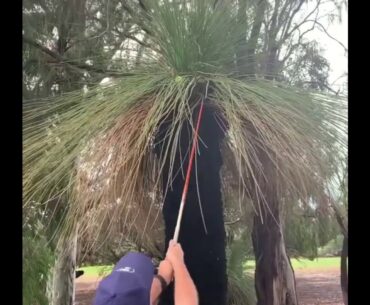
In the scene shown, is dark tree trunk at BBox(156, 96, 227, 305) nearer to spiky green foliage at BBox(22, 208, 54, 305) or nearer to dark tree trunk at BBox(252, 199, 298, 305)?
dark tree trunk at BBox(252, 199, 298, 305)

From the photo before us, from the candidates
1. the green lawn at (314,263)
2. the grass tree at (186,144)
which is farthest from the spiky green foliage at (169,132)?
the green lawn at (314,263)

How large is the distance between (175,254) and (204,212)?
71 mm

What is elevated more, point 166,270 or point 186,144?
point 186,144

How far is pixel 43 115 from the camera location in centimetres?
73

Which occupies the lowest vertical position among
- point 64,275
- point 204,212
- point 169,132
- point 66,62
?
point 64,275

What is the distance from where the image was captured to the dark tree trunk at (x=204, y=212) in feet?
2.20

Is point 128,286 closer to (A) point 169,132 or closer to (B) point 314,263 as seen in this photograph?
(A) point 169,132

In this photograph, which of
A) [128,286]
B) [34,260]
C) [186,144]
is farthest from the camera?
[34,260]

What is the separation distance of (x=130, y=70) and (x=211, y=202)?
23 centimetres

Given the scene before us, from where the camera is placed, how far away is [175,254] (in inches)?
26.4

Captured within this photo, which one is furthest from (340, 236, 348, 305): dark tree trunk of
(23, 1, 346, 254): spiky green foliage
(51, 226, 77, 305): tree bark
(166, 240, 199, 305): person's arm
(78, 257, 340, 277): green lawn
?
(51, 226, 77, 305): tree bark

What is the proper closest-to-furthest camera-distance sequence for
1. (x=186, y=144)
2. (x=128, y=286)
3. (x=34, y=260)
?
(x=128, y=286), (x=186, y=144), (x=34, y=260)

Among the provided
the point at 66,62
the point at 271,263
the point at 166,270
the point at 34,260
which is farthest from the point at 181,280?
the point at 66,62
